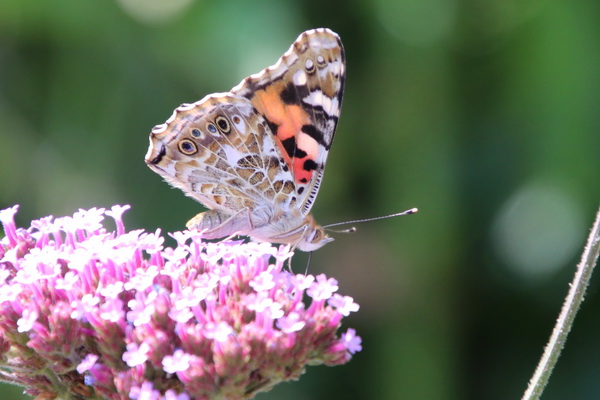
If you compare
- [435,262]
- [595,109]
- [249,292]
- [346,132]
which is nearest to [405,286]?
[435,262]

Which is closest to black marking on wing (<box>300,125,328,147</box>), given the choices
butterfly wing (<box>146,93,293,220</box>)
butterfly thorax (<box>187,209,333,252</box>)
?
butterfly wing (<box>146,93,293,220</box>)

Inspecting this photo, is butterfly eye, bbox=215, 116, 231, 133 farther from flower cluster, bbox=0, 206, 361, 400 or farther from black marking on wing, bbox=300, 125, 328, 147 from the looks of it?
flower cluster, bbox=0, 206, 361, 400

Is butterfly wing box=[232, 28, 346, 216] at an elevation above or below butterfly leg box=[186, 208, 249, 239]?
above

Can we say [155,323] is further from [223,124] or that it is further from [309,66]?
[309,66]

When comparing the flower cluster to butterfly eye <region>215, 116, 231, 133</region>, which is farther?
butterfly eye <region>215, 116, 231, 133</region>

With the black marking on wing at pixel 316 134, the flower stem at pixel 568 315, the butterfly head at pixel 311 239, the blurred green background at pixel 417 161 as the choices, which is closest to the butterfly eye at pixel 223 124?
the black marking on wing at pixel 316 134

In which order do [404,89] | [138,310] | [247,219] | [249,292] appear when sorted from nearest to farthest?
[138,310] < [249,292] < [247,219] < [404,89]

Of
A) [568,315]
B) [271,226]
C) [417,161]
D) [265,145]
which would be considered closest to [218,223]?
[271,226]

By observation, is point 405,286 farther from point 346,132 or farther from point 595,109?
point 595,109
